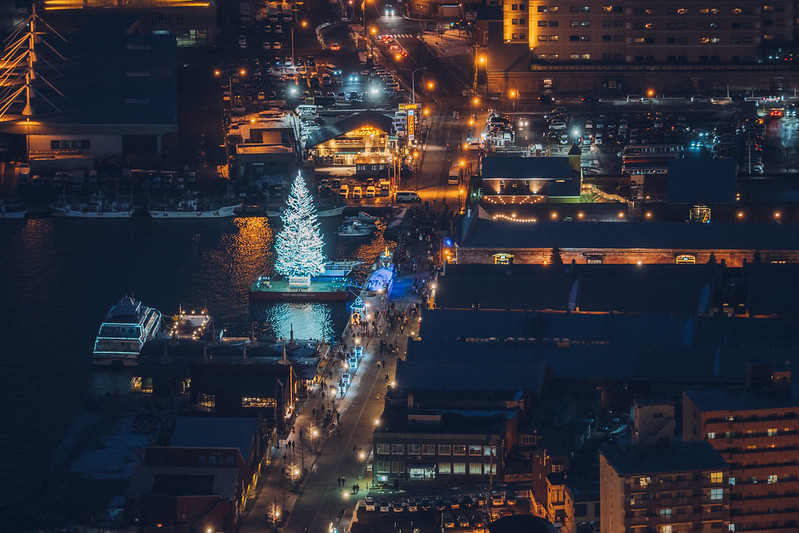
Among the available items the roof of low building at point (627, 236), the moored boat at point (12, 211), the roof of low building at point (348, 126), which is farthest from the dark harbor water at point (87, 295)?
the roof of low building at point (348, 126)

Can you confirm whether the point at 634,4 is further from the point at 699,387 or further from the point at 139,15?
the point at 699,387

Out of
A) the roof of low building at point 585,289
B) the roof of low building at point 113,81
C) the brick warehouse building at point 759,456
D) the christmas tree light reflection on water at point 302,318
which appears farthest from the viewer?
the roof of low building at point 113,81

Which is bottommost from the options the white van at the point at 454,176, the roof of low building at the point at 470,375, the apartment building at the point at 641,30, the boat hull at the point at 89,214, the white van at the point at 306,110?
the roof of low building at the point at 470,375

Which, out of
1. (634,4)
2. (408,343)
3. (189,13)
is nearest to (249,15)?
(189,13)

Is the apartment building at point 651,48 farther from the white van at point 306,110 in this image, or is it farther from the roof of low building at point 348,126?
the roof of low building at point 348,126

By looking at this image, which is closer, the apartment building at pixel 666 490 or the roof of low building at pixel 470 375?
the apartment building at pixel 666 490

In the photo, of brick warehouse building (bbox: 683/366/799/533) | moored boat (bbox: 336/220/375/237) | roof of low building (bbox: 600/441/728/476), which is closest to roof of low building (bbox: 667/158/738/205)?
moored boat (bbox: 336/220/375/237)

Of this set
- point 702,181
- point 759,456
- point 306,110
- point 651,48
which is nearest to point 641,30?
point 651,48
